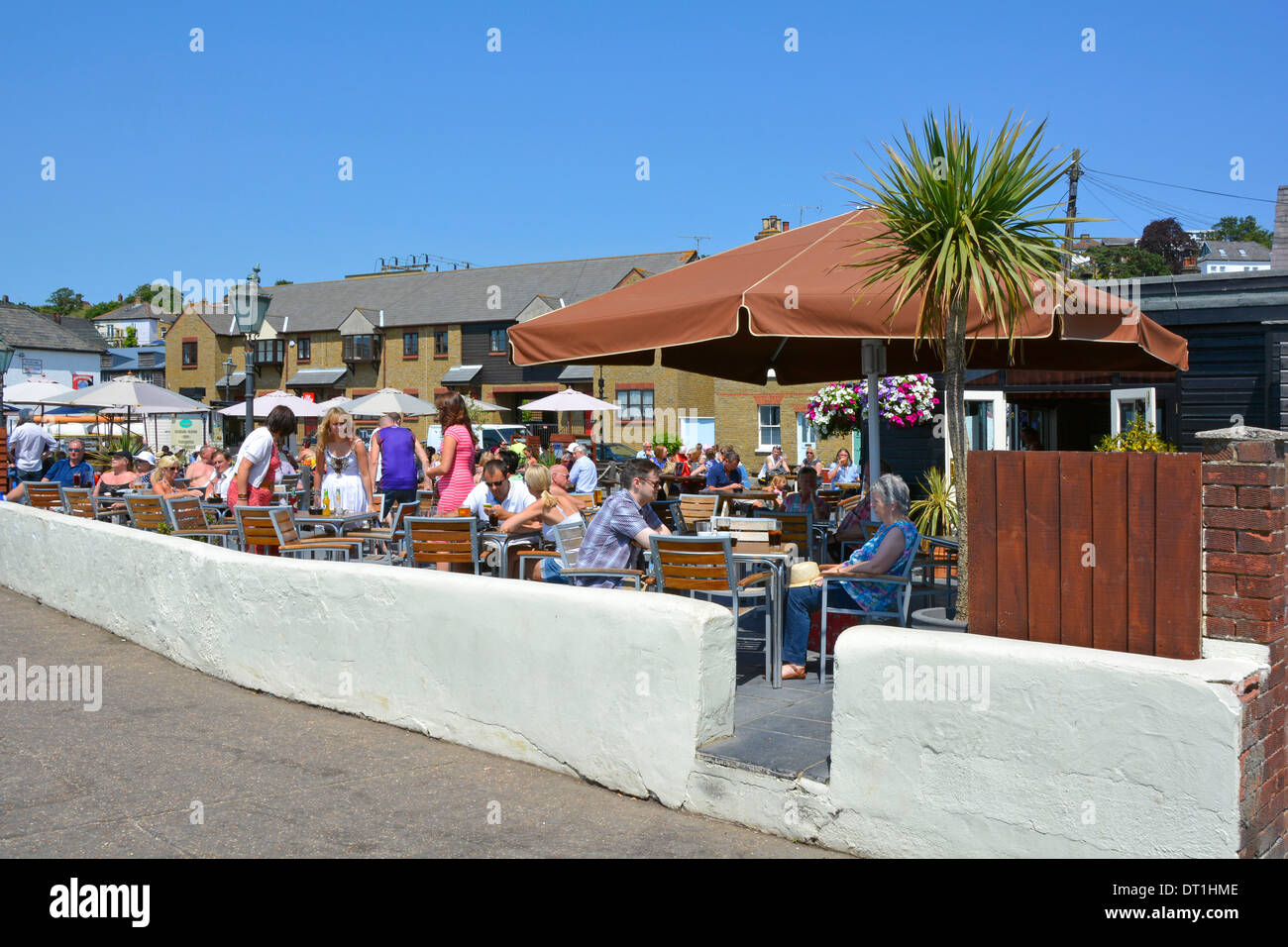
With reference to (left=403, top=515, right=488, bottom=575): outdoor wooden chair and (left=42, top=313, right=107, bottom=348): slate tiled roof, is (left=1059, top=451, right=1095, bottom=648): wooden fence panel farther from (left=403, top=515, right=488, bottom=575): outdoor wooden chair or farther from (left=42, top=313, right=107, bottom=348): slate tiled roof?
(left=42, top=313, right=107, bottom=348): slate tiled roof

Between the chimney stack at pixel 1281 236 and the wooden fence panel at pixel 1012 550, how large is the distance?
41.4 feet

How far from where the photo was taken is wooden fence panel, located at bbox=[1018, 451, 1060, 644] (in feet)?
12.4

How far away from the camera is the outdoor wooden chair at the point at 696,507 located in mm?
10266

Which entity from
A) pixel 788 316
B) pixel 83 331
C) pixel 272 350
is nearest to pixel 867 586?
pixel 788 316

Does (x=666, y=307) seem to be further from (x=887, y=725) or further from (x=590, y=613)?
(x=887, y=725)

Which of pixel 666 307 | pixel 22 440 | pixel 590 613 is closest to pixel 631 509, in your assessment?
pixel 666 307

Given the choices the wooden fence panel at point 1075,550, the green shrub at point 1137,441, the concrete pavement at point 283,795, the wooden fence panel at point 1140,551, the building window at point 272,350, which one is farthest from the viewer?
the building window at point 272,350

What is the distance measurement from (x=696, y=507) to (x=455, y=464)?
2622 millimetres

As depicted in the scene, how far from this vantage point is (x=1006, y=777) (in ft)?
11.9

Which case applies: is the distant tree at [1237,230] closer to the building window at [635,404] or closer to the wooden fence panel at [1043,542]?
the building window at [635,404]

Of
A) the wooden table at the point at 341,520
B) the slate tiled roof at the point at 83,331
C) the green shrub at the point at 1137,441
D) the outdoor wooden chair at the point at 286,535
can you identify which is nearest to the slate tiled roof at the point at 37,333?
the slate tiled roof at the point at 83,331

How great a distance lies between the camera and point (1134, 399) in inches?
522
